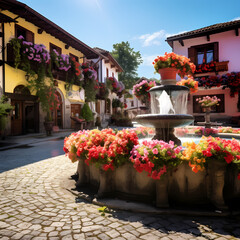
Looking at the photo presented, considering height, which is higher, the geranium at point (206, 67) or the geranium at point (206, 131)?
the geranium at point (206, 67)

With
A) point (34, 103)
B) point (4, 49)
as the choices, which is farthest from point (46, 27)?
point (34, 103)

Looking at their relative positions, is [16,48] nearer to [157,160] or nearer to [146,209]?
[157,160]

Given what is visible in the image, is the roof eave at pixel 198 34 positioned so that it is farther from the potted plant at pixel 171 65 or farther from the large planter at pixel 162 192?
the large planter at pixel 162 192

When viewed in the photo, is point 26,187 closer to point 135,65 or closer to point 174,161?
point 174,161

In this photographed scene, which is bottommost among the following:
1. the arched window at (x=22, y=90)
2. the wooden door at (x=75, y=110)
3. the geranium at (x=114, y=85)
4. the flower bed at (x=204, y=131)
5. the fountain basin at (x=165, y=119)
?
the flower bed at (x=204, y=131)

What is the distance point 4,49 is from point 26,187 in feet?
32.6

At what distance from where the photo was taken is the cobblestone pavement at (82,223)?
224 centimetres

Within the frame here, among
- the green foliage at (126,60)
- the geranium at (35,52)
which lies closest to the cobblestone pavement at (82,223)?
the geranium at (35,52)

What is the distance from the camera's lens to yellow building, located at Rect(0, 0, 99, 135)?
10928mm

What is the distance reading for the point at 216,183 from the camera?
9.21ft

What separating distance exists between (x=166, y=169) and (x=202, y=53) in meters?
17.6

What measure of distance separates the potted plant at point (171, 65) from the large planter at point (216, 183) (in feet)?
9.09

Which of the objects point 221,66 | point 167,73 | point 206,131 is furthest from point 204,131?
point 221,66

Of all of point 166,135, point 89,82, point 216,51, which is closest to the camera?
point 166,135
